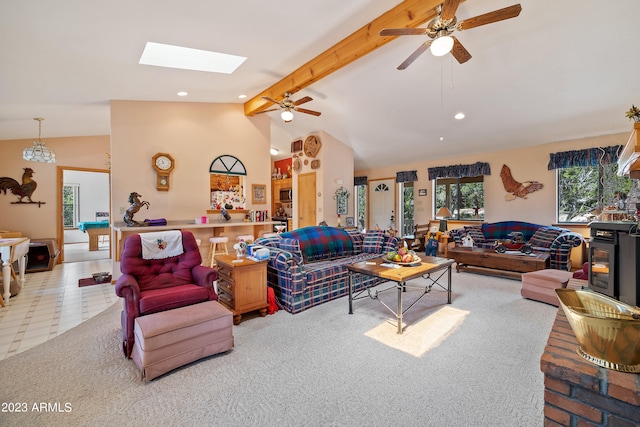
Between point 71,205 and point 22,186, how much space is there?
17.0 ft

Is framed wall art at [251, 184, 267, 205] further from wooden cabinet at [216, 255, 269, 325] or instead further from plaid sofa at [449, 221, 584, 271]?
plaid sofa at [449, 221, 584, 271]

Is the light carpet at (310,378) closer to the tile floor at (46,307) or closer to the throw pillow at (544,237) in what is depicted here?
the tile floor at (46,307)

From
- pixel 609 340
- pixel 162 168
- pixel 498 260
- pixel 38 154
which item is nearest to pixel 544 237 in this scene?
pixel 498 260

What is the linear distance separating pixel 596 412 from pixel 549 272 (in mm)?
3330

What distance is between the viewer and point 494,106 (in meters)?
4.89

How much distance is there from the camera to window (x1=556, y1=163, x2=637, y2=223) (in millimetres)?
5184

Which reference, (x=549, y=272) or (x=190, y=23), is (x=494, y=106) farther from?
(x=190, y=23)

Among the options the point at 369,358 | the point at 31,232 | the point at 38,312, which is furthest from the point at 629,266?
the point at 31,232

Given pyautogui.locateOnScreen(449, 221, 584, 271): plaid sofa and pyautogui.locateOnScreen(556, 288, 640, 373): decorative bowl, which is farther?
pyautogui.locateOnScreen(449, 221, 584, 271): plaid sofa

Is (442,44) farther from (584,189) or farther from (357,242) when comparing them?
(584,189)

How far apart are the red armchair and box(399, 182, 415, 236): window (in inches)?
256

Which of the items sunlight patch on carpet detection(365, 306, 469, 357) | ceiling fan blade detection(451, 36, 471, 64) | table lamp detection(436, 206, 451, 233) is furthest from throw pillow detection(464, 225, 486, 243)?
ceiling fan blade detection(451, 36, 471, 64)

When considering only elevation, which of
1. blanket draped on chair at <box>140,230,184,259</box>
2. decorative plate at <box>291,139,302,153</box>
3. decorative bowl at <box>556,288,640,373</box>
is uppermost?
decorative plate at <box>291,139,302,153</box>

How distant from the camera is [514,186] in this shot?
637 cm
